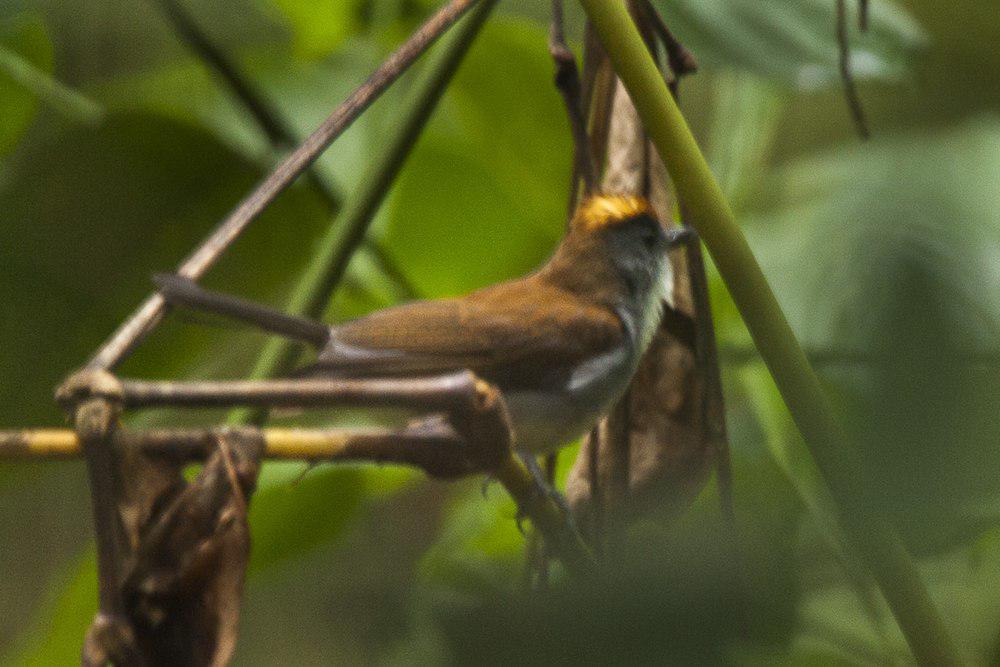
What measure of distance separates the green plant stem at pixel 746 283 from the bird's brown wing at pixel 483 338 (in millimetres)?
273

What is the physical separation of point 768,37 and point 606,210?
228 millimetres

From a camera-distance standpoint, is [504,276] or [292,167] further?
[504,276]

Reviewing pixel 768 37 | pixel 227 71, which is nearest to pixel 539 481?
pixel 768 37

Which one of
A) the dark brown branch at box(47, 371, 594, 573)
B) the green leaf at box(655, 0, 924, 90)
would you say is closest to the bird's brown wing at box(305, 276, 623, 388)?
the green leaf at box(655, 0, 924, 90)

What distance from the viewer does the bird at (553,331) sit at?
2.30ft

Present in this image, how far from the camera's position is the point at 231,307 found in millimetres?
481

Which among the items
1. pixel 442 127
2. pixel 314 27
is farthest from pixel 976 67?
pixel 442 127

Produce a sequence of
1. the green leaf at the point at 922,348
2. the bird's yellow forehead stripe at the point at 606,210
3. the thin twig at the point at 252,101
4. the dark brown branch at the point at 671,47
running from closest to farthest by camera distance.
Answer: the green leaf at the point at 922,348
the dark brown branch at the point at 671,47
the bird's yellow forehead stripe at the point at 606,210
the thin twig at the point at 252,101

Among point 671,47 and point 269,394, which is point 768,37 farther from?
point 269,394

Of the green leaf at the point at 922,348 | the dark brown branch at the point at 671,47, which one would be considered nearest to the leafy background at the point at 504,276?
the green leaf at the point at 922,348

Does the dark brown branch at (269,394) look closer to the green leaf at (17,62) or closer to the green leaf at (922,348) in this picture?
the green leaf at (922,348)

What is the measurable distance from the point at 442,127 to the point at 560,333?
471 mm

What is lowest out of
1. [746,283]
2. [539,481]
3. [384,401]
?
[539,481]

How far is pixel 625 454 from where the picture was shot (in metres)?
0.64
